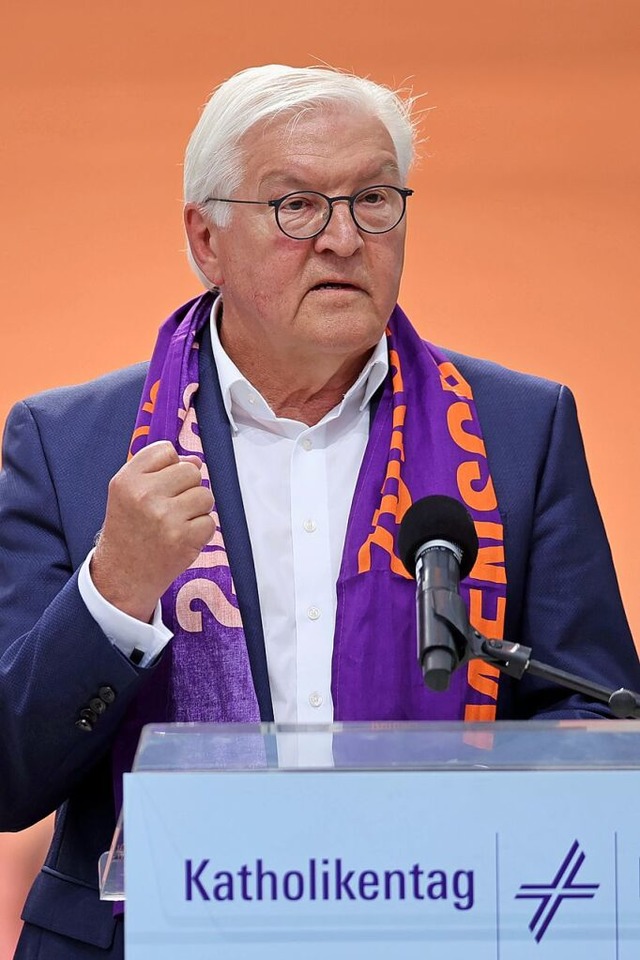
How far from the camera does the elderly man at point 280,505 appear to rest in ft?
6.19

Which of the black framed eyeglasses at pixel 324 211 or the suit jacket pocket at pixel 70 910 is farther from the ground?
the black framed eyeglasses at pixel 324 211

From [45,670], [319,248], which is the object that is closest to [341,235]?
[319,248]

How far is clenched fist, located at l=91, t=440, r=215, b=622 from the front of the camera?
A: 174 cm

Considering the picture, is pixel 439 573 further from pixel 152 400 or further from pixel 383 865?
pixel 152 400

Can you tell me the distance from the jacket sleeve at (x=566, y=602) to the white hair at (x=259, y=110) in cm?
49

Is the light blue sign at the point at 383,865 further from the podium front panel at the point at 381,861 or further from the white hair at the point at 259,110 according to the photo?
the white hair at the point at 259,110

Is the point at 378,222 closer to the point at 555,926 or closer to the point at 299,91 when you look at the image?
the point at 299,91

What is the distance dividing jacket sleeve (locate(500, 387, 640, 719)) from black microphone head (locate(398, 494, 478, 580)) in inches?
24.9

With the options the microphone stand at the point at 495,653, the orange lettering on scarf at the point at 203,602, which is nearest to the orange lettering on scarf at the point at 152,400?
the orange lettering on scarf at the point at 203,602

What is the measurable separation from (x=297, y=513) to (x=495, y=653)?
0.78 metres

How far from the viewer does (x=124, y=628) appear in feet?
5.96

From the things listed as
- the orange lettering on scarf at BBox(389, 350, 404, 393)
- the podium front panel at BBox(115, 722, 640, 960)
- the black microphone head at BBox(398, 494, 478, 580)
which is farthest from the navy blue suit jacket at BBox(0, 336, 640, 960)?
the podium front panel at BBox(115, 722, 640, 960)

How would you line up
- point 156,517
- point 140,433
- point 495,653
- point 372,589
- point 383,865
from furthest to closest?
point 140,433 < point 372,589 < point 156,517 < point 495,653 < point 383,865

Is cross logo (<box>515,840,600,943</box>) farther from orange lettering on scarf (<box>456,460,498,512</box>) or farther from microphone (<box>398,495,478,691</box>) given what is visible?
orange lettering on scarf (<box>456,460,498,512</box>)
